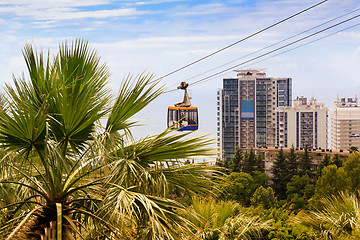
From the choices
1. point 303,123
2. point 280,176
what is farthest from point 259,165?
point 303,123

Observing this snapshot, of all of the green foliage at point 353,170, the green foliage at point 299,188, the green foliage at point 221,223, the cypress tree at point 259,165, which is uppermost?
the green foliage at point 221,223

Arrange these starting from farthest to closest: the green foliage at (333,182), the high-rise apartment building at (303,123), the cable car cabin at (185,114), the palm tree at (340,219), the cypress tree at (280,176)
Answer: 1. the high-rise apartment building at (303,123)
2. the cypress tree at (280,176)
3. the green foliage at (333,182)
4. the cable car cabin at (185,114)
5. the palm tree at (340,219)

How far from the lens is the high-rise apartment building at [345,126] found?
163 ft

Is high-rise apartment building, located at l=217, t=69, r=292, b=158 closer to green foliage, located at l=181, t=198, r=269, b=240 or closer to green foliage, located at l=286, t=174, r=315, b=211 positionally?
green foliage, located at l=286, t=174, r=315, b=211

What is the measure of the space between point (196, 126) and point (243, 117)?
4257 cm

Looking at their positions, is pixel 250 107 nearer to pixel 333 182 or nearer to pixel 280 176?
pixel 280 176

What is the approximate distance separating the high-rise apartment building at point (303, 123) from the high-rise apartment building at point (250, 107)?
66.7 inches

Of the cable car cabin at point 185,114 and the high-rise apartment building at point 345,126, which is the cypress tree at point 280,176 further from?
the cable car cabin at point 185,114

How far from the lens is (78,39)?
3021mm

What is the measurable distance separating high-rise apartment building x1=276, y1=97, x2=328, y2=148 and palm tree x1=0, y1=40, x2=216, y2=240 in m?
45.7

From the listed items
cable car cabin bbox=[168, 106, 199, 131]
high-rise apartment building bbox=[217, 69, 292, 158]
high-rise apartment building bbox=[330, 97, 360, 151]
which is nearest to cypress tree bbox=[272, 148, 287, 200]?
high-rise apartment building bbox=[217, 69, 292, 158]

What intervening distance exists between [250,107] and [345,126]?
11.2 meters

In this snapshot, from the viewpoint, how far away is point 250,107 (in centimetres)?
4894

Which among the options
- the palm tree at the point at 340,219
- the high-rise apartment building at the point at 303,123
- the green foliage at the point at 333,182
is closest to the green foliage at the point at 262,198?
the green foliage at the point at 333,182
